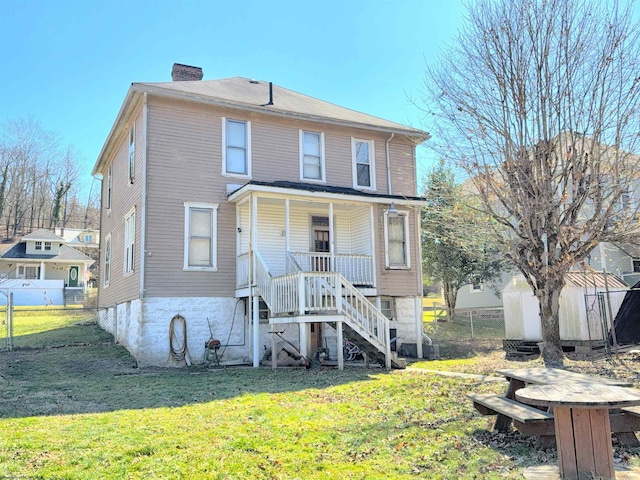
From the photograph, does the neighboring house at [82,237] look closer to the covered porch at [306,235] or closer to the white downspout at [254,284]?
the covered porch at [306,235]

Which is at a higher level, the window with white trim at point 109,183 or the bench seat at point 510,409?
the window with white trim at point 109,183

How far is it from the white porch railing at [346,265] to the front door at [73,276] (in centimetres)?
3348

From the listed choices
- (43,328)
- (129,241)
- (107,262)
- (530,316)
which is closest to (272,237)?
(129,241)

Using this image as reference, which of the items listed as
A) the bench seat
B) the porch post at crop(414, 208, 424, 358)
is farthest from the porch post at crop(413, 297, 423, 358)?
the bench seat

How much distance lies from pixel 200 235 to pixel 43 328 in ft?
30.6

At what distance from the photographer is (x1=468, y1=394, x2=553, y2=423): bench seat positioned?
487 centimetres

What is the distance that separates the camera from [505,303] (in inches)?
693

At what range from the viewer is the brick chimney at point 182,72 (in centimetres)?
1741

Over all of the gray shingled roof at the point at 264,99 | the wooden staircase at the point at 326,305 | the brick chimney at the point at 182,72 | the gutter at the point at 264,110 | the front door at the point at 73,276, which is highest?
the brick chimney at the point at 182,72

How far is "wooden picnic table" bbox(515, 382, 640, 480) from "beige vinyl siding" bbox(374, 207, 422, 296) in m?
10.6

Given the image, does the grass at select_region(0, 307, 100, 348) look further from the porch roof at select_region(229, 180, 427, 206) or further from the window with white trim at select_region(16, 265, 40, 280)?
the window with white trim at select_region(16, 265, 40, 280)

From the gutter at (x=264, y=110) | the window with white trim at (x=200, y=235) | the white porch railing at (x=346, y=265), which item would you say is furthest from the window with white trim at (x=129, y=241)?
the white porch railing at (x=346, y=265)

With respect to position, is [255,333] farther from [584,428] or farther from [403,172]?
[584,428]

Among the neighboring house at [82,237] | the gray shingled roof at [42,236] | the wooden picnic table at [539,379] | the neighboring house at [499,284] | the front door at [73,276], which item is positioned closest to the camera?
the wooden picnic table at [539,379]
